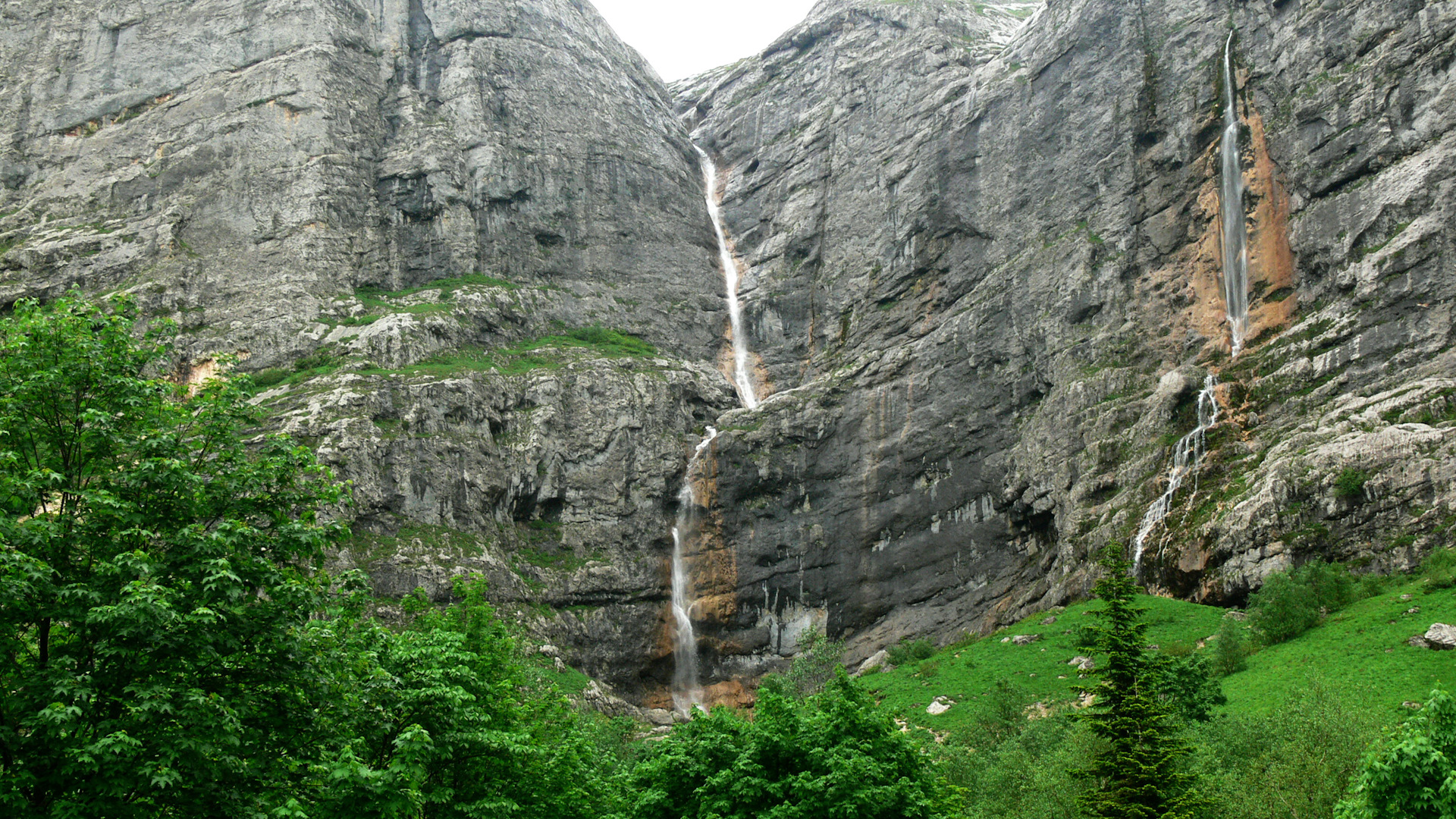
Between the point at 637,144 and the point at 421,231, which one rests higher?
the point at 637,144

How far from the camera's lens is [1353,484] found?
48156mm

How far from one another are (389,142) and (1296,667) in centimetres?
8877

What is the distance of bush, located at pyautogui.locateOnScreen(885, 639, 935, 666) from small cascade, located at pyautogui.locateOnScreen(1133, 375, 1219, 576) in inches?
541

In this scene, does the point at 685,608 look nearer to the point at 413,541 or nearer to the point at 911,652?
the point at 911,652

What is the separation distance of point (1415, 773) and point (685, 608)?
2356 inches

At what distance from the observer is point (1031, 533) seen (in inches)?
2697

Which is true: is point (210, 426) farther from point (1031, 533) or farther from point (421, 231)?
point (421, 231)

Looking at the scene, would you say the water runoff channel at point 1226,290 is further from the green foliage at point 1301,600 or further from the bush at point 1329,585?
the bush at point 1329,585

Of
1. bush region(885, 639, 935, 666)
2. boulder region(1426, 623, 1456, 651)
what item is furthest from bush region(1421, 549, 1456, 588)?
bush region(885, 639, 935, 666)

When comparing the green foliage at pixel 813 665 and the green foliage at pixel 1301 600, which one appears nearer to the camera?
the green foliage at pixel 1301 600

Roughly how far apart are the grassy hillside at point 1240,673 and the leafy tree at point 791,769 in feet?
31.7

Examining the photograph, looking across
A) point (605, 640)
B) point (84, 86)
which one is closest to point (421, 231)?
point (84, 86)

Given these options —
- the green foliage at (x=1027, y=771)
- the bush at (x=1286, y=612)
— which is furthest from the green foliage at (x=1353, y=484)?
the green foliage at (x=1027, y=771)

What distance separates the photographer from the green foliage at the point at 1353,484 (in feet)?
158
